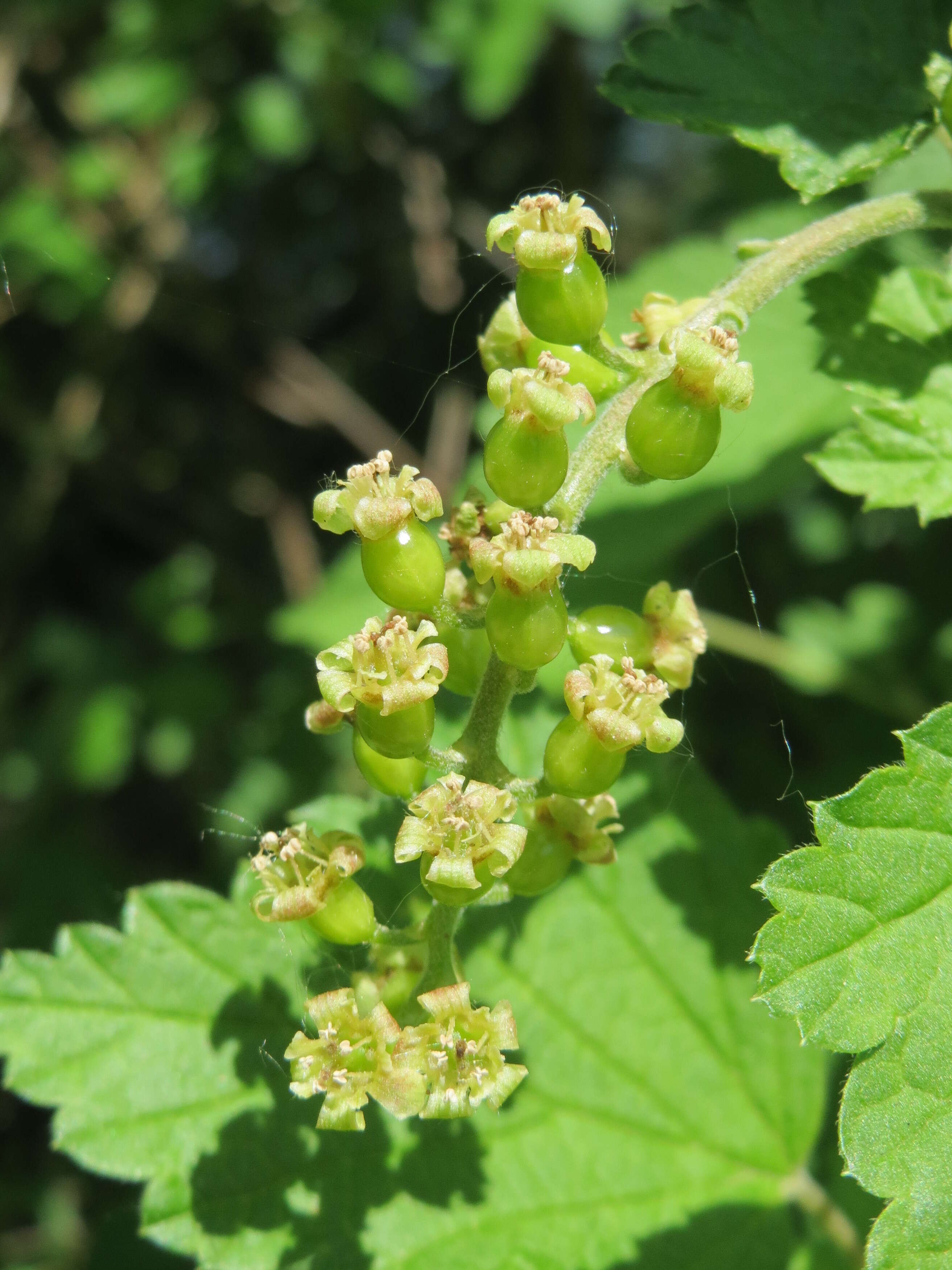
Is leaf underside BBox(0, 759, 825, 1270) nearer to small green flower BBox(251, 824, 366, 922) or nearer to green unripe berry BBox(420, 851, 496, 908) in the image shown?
small green flower BBox(251, 824, 366, 922)

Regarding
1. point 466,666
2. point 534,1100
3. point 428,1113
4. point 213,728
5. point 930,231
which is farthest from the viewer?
point 213,728

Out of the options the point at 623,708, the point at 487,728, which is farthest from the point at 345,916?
the point at 623,708

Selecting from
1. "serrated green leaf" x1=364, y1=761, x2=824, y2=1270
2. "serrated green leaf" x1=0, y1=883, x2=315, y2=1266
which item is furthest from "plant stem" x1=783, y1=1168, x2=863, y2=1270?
"serrated green leaf" x1=0, y1=883, x2=315, y2=1266

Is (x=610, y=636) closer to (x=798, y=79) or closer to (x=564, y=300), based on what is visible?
(x=564, y=300)

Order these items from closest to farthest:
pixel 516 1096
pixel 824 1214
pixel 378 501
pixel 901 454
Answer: pixel 378 501 → pixel 901 454 → pixel 516 1096 → pixel 824 1214

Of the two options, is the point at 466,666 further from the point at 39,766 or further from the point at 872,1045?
the point at 39,766

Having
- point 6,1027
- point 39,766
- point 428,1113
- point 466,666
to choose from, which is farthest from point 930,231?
point 39,766
